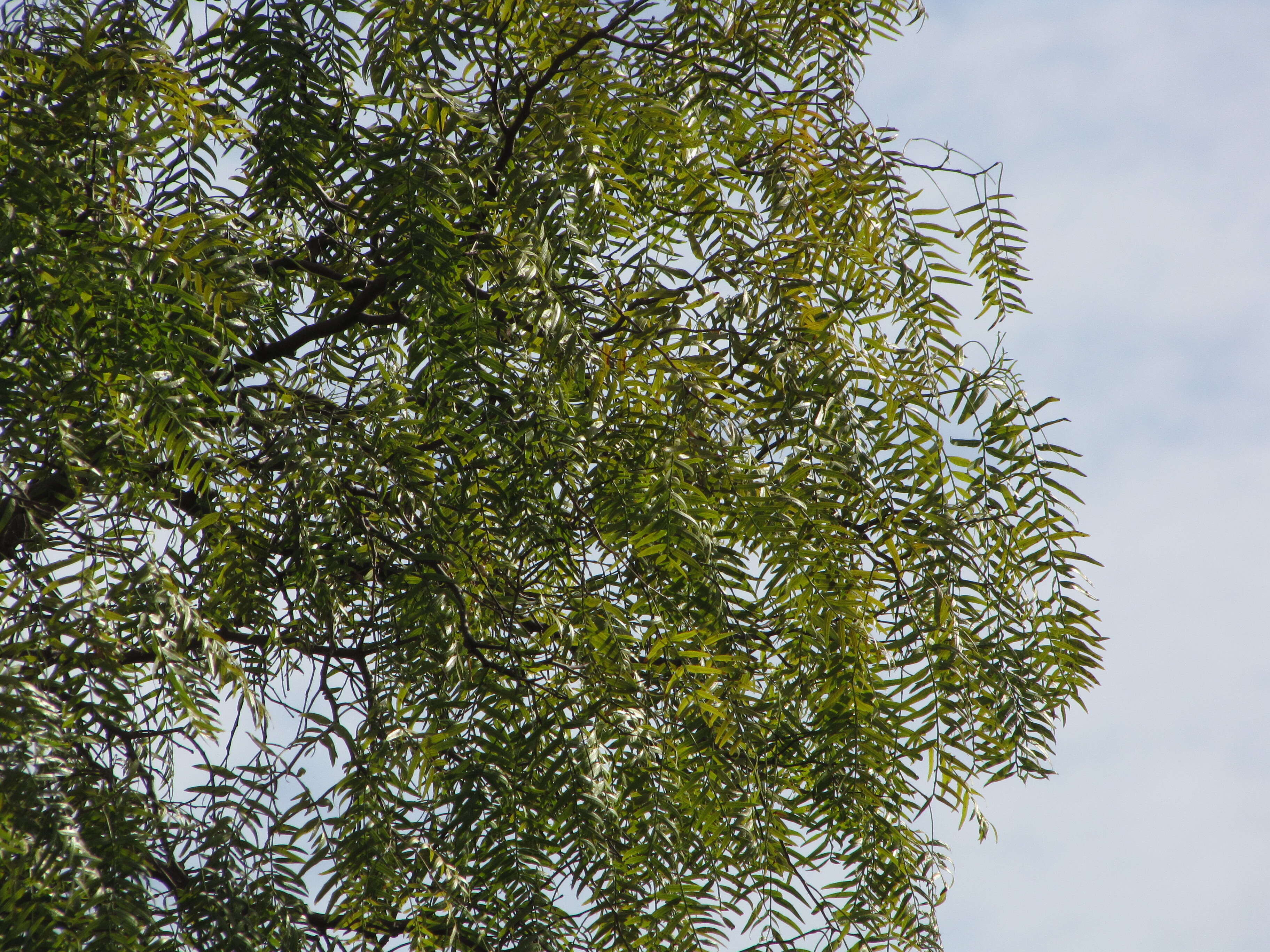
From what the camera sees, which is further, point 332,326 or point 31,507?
point 332,326

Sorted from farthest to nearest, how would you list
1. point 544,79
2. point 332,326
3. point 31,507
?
point 332,326
point 544,79
point 31,507

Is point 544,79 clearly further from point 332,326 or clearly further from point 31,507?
point 31,507

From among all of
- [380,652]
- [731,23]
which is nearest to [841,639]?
[380,652]

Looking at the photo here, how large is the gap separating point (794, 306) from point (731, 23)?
715 mm

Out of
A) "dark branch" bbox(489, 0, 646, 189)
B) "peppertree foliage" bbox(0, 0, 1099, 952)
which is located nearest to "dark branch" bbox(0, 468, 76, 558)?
"peppertree foliage" bbox(0, 0, 1099, 952)

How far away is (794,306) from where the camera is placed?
1.64 meters

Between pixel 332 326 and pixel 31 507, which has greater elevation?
pixel 332 326

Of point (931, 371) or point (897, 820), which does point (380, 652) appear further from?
point (931, 371)

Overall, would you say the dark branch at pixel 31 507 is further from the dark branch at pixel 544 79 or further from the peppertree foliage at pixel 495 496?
the dark branch at pixel 544 79

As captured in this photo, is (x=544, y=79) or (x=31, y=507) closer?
(x=31, y=507)

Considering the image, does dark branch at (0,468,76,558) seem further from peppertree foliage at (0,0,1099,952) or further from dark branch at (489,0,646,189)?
dark branch at (489,0,646,189)

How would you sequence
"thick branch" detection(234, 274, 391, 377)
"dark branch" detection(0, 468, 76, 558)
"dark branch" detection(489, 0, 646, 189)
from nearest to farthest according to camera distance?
"dark branch" detection(0, 468, 76, 558) → "dark branch" detection(489, 0, 646, 189) → "thick branch" detection(234, 274, 391, 377)

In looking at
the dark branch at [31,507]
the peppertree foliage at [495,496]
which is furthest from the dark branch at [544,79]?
the dark branch at [31,507]

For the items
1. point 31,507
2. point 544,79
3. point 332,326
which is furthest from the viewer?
point 332,326
